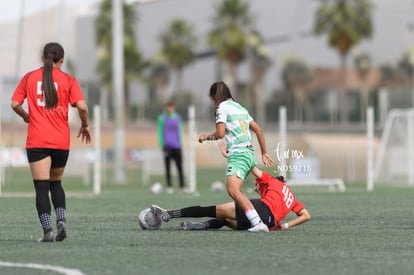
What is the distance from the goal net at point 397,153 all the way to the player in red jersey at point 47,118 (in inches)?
807

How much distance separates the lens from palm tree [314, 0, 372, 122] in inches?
3659

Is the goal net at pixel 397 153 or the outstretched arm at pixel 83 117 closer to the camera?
the outstretched arm at pixel 83 117

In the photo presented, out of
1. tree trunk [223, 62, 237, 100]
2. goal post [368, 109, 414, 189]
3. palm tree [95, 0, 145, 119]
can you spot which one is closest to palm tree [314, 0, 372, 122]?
tree trunk [223, 62, 237, 100]

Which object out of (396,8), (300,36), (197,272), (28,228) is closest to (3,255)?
(197,272)

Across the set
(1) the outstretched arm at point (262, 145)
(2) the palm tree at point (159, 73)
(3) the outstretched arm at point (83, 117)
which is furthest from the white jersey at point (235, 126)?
(2) the palm tree at point (159, 73)

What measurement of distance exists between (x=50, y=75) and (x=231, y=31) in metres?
90.2

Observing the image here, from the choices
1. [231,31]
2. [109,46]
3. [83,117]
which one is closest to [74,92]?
[83,117]

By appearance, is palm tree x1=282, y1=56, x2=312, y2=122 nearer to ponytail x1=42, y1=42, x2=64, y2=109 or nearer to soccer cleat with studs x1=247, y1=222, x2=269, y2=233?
soccer cleat with studs x1=247, y1=222, x2=269, y2=233

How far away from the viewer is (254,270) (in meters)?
8.68

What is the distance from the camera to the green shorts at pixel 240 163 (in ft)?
41.0

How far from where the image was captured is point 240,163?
12516 mm

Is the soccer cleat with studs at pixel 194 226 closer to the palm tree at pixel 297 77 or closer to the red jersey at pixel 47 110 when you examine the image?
the red jersey at pixel 47 110

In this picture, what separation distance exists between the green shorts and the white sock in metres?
0.38

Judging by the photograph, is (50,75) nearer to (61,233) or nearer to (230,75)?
(61,233)
